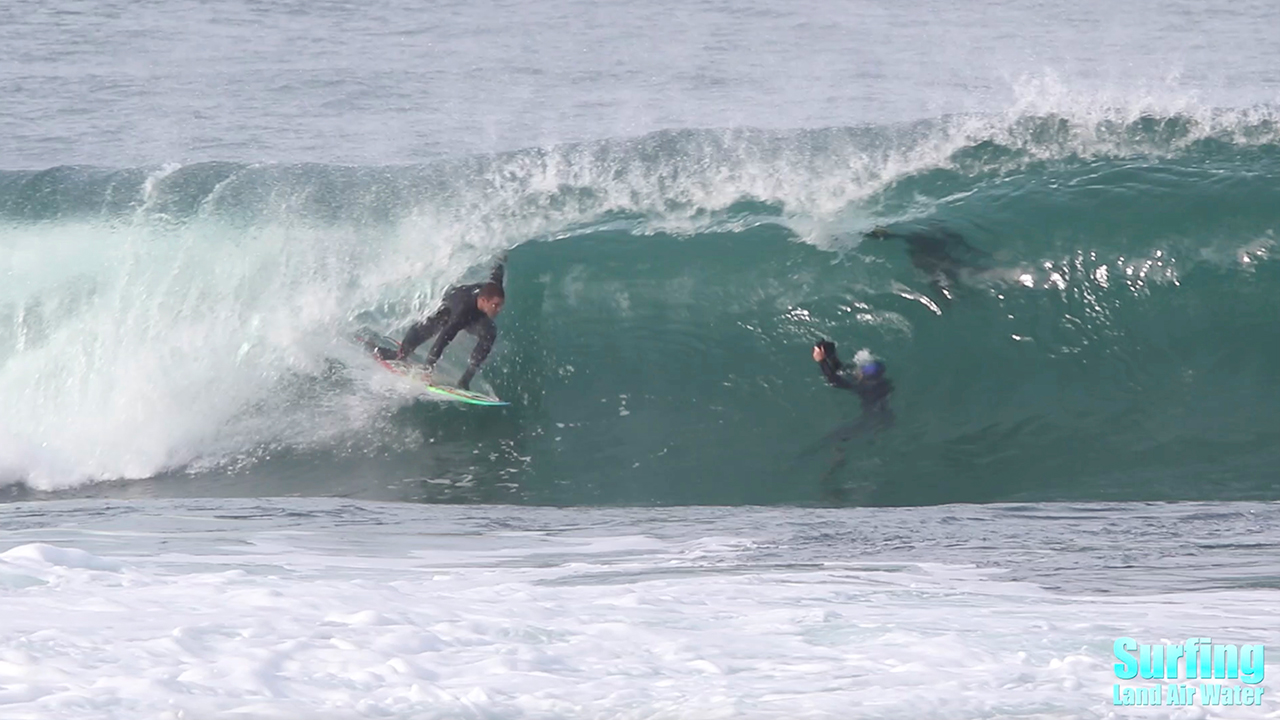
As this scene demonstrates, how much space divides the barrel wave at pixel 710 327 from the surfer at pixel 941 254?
0.19ft

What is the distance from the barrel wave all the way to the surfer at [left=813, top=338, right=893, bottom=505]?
0.06 m

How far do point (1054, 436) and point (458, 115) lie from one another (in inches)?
471

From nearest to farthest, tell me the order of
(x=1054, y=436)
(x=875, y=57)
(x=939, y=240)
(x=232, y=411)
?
(x=1054, y=436)
(x=232, y=411)
(x=939, y=240)
(x=875, y=57)

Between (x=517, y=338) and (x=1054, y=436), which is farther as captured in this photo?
(x=517, y=338)

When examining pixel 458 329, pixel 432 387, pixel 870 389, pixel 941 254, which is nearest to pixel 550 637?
pixel 432 387

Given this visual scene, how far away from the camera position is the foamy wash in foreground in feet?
15.9

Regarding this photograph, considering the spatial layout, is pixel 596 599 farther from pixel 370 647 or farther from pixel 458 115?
pixel 458 115

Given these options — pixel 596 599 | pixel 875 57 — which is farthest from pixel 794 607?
pixel 875 57

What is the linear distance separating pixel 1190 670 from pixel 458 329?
22.7 feet

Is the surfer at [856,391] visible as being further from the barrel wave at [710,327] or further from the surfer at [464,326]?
the surfer at [464,326]

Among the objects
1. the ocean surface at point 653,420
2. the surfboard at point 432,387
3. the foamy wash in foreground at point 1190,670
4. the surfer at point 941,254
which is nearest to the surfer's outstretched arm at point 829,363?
the ocean surface at point 653,420

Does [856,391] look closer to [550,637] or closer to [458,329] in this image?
[458,329]

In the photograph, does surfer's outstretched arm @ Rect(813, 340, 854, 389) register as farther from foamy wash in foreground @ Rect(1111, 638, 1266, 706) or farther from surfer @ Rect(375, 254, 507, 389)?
foamy wash in foreground @ Rect(1111, 638, 1266, 706)

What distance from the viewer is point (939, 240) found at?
39.1 ft
